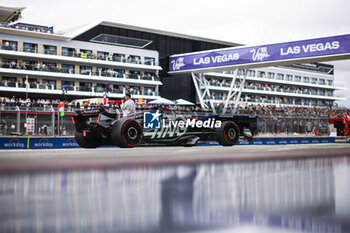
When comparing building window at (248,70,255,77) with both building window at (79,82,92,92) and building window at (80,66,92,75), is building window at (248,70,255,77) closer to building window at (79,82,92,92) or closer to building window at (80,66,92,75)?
building window at (80,66,92,75)

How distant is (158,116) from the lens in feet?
43.9

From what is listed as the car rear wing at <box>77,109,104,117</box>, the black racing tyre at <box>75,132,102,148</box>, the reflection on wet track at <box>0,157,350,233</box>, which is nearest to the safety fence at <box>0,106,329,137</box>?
the black racing tyre at <box>75,132,102,148</box>

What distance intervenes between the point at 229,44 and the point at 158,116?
54.3 m

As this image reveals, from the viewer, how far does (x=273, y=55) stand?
35.3m

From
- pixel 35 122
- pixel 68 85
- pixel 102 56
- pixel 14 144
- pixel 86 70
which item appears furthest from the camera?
pixel 102 56

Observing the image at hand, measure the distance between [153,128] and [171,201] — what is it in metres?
8.69

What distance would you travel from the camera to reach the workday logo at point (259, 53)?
117ft

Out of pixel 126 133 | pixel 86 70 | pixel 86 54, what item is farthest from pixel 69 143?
pixel 86 54

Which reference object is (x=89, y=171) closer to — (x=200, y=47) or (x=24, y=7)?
(x=24, y=7)

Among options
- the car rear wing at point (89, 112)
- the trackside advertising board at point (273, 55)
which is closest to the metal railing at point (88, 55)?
the trackside advertising board at point (273, 55)

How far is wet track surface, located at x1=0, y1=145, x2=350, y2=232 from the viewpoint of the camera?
3604mm

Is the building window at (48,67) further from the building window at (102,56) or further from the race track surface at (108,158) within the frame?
the race track surface at (108,158)

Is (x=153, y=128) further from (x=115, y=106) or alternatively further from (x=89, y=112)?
(x=115, y=106)

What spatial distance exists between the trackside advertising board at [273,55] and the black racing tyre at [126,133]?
77.7 feet
